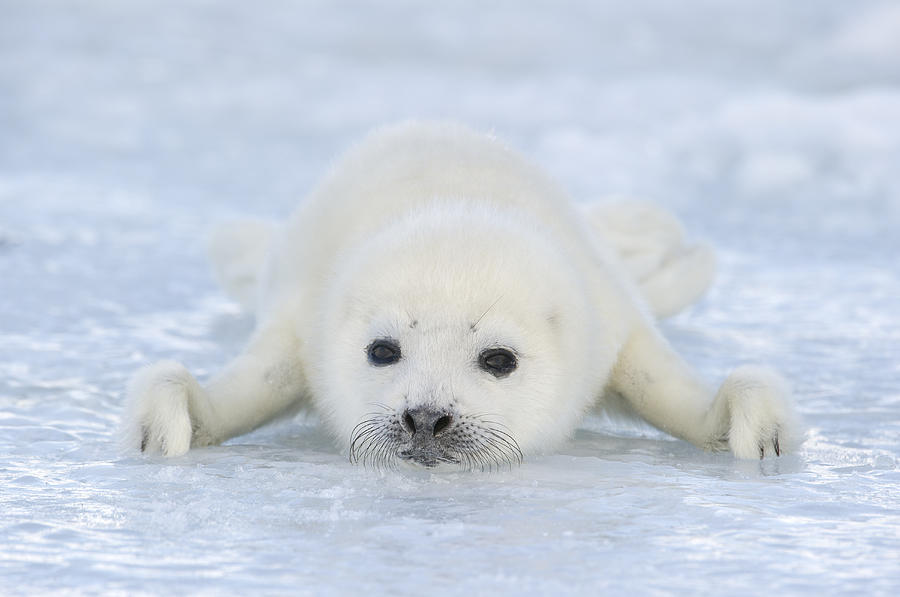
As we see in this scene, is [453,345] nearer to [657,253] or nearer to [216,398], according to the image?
[216,398]

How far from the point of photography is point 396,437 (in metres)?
2.94

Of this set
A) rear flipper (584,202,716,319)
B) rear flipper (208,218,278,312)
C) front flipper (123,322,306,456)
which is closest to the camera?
front flipper (123,322,306,456)

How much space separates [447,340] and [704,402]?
0.91 meters

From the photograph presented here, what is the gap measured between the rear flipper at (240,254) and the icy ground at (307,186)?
0.58 feet

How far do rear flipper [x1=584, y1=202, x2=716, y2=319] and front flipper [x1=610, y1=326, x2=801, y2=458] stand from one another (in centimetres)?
153

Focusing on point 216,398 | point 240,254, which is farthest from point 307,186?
point 216,398

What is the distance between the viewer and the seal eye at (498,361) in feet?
10.2

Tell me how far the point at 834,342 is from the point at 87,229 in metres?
4.41

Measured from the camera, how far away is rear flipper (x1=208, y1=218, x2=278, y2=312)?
5422mm

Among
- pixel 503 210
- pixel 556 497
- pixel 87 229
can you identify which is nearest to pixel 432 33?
pixel 87 229

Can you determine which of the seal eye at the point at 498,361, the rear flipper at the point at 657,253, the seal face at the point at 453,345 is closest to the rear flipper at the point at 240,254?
the rear flipper at the point at 657,253

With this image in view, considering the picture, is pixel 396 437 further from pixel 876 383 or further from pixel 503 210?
pixel 876 383

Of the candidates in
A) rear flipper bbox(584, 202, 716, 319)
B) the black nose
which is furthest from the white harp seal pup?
rear flipper bbox(584, 202, 716, 319)

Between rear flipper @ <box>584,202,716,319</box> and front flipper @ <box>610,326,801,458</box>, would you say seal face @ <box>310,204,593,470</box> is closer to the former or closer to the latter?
front flipper @ <box>610,326,801,458</box>
